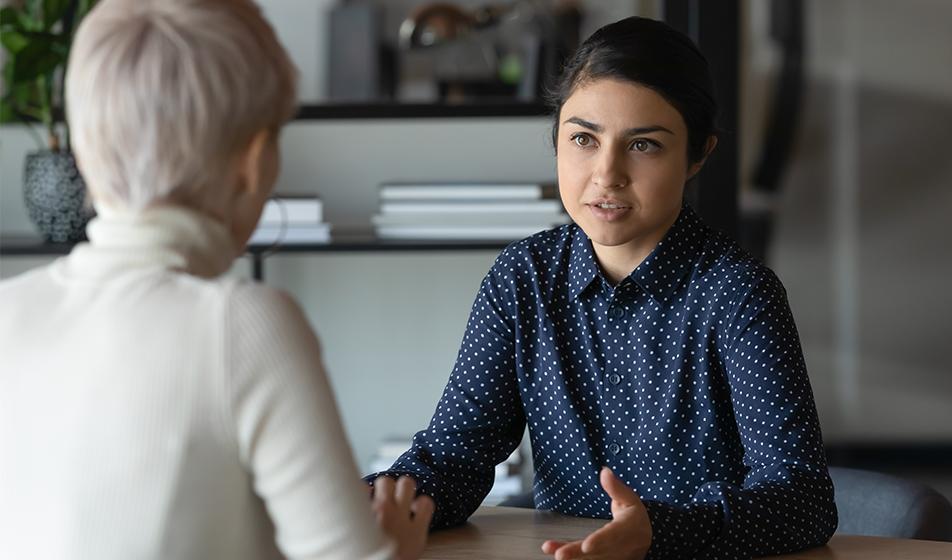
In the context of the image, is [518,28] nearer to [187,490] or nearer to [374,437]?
[374,437]

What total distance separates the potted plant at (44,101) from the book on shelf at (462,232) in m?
0.64

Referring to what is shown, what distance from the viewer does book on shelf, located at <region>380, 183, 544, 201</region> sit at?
279cm

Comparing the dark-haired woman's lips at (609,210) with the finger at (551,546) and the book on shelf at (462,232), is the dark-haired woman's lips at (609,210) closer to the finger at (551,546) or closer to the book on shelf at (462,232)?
the finger at (551,546)

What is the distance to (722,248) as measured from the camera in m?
1.64

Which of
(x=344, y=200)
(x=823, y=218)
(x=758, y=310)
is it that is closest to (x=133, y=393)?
(x=758, y=310)

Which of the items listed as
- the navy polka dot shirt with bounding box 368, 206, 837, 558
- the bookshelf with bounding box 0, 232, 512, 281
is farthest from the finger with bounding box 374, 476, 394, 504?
the bookshelf with bounding box 0, 232, 512, 281

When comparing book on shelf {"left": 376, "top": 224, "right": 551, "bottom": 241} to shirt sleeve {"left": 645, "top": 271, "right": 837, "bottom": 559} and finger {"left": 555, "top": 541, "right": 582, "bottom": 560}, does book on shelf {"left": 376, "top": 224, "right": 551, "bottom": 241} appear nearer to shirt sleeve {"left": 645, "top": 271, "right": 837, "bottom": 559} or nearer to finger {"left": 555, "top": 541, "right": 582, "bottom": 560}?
shirt sleeve {"left": 645, "top": 271, "right": 837, "bottom": 559}

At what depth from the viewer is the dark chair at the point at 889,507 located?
1587 mm

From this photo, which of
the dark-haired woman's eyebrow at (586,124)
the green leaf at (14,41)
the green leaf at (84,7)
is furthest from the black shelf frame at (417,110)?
the dark-haired woman's eyebrow at (586,124)

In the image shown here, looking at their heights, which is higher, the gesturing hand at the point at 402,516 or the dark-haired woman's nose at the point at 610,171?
the dark-haired woman's nose at the point at 610,171

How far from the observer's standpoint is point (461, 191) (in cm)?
281

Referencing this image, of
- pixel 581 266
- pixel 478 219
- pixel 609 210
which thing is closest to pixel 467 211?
pixel 478 219

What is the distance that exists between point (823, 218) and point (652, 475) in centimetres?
260

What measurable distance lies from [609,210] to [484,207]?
1.24 meters
